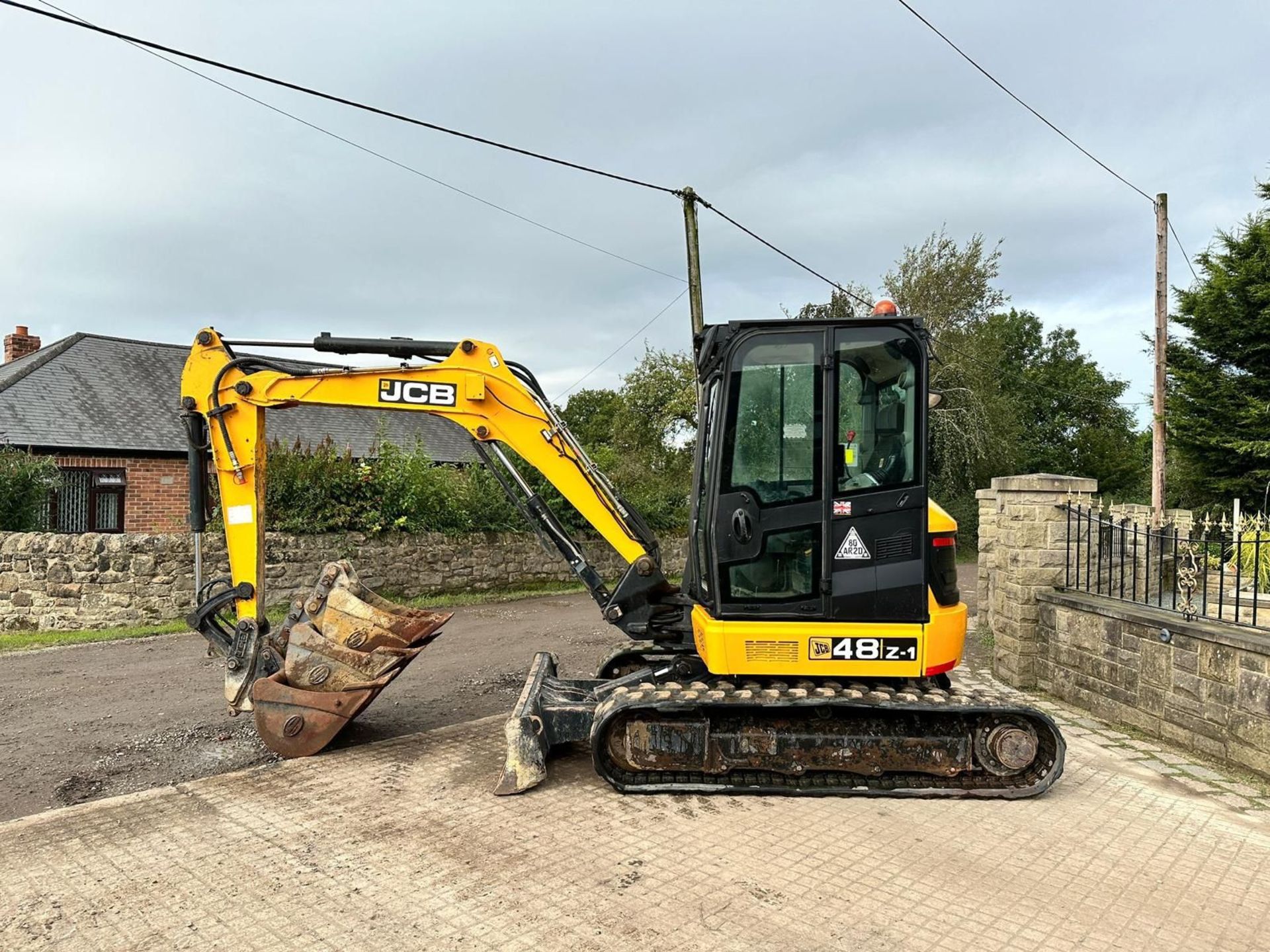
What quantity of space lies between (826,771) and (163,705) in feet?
19.5

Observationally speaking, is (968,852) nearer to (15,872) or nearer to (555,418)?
(555,418)

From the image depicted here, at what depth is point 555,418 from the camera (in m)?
6.04

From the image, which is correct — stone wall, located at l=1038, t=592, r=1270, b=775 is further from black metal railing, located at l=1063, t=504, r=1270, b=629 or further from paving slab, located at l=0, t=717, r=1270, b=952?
paving slab, located at l=0, t=717, r=1270, b=952

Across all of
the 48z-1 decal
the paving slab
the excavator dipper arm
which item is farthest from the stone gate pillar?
the excavator dipper arm

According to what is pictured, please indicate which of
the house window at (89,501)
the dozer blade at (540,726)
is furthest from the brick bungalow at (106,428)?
the dozer blade at (540,726)

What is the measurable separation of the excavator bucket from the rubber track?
1.70 m

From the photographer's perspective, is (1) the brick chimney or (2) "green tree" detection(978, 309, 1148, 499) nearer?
(1) the brick chimney

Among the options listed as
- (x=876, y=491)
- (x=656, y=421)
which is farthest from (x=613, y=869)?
(x=656, y=421)

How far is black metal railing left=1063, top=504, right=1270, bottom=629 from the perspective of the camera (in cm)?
599

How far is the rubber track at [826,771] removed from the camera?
4797 mm

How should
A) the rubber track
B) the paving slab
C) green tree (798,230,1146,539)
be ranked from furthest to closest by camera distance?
green tree (798,230,1146,539) < the rubber track < the paving slab

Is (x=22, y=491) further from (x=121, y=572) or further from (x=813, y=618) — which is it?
(x=813, y=618)

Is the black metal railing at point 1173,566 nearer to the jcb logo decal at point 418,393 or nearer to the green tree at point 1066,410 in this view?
the jcb logo decal at point 418,393

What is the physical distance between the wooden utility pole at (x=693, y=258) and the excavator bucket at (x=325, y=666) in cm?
867
